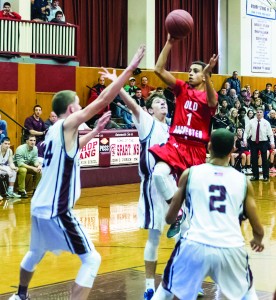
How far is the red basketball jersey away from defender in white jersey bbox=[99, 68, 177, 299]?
0.76 ft

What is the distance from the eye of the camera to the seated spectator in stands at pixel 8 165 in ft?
43.5

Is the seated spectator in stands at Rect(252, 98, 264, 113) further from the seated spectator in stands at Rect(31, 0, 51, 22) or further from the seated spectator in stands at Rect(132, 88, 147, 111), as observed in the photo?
the seated spectator in stands at Rect(31, 0, 51, 22)

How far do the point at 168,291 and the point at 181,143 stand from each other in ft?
6.57

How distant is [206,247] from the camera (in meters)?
4.23

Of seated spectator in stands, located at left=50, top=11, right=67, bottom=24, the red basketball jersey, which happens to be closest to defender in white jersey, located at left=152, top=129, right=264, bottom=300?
the red basketball jersey

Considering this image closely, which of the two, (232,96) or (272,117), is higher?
(232,96)

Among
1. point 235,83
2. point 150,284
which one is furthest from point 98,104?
A: point 235,83

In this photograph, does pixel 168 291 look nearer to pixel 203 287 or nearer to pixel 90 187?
pixel 203 287

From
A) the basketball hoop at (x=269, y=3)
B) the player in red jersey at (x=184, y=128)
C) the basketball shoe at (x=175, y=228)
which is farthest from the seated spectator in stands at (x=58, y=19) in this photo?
the basketball shoe at (x=175, y=228)

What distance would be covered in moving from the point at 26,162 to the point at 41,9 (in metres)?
5.48

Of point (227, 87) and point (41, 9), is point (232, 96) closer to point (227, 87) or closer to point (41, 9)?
point (227, 87)

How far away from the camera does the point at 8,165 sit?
13.5m

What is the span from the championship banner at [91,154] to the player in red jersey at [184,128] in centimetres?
919

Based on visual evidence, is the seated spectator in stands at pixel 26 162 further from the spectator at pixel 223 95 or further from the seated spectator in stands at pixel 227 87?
the seated spectator in stands at pixel 227 87
